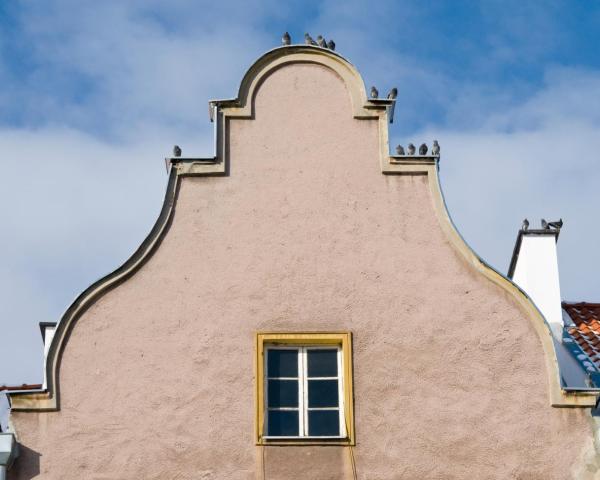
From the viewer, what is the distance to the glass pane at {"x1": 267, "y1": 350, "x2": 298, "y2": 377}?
17.9 m

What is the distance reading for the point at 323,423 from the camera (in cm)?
1766

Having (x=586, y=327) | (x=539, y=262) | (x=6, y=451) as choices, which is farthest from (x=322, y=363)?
(x=586, y=327)

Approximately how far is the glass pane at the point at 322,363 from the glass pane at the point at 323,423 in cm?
46

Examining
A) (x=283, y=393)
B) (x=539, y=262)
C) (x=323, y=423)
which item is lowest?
(x=323, y=423)

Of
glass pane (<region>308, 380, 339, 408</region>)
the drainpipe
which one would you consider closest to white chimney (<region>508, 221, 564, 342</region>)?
glass pane (<region>308, 380, 339, 408</region>)

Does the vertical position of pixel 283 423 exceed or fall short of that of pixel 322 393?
it falls short

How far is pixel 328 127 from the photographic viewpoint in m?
19.0

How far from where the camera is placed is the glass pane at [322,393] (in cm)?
1775

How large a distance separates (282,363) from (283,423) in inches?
29.0

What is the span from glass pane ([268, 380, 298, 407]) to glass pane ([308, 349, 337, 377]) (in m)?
0.26

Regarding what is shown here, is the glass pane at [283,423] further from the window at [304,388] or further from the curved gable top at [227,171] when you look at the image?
the curved gable top at [227,171]

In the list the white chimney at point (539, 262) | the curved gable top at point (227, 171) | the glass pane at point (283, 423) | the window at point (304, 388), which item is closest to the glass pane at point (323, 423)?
the window at point (304, 388)

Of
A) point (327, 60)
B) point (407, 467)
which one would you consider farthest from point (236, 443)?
point (327, 60)

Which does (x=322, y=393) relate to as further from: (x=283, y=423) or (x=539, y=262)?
(x=539, y=262)
